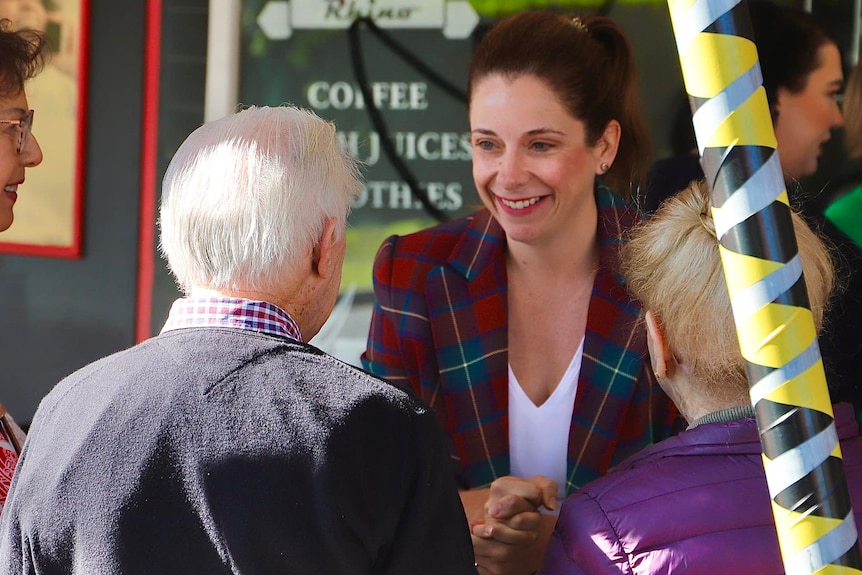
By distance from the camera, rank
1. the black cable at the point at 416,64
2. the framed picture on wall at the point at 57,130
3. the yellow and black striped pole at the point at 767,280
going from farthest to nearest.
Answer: the framed picture on wall at the point at 57,130 → the black cable at the point at 416,64 → the yellow and black striped pole at the point at 767,280

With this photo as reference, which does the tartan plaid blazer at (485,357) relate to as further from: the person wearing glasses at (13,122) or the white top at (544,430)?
the person wearing glasses at (13,122)

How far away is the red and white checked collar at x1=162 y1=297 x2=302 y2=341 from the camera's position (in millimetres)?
1341

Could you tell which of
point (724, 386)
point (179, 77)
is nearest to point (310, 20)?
point (179, 77)

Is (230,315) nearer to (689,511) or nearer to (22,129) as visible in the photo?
(689,511)

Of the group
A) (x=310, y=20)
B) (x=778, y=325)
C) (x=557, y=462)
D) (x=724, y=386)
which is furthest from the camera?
(x=310, y=20)

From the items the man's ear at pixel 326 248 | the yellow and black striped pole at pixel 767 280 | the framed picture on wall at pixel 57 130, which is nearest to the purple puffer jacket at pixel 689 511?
the yellow and black striped pole at pixel 767 280

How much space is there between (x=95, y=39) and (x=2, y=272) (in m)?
0.88

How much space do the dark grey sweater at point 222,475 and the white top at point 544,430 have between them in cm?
96

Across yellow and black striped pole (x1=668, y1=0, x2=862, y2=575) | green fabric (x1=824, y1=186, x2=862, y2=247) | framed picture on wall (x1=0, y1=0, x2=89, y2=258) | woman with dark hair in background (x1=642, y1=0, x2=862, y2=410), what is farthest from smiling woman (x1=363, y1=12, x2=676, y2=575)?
framed picture on wall (x1=0, y1=0, x2=89, y2=258)

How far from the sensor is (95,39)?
11.5 feet

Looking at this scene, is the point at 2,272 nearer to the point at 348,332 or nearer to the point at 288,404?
the point at 348,332

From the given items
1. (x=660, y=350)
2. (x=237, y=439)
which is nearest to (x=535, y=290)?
(x=660, y=350)

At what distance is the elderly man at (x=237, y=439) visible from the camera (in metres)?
1.25

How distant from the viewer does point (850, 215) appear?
7.89 feet
